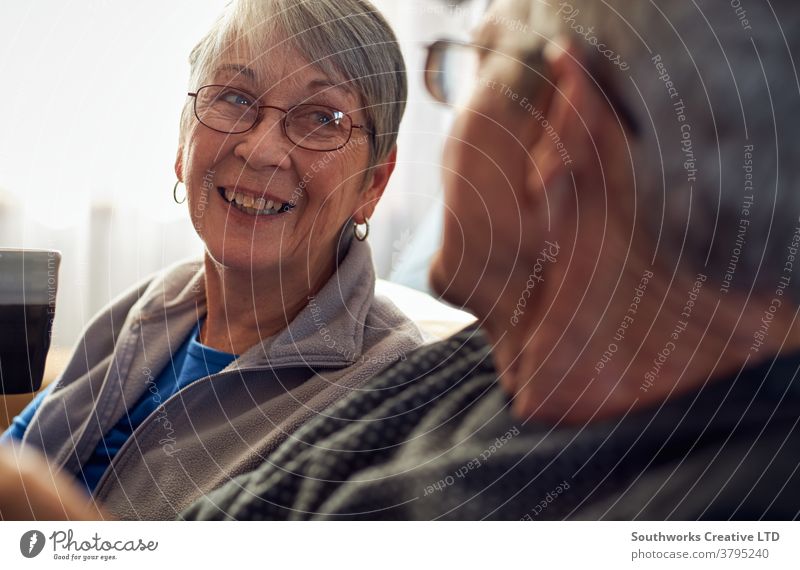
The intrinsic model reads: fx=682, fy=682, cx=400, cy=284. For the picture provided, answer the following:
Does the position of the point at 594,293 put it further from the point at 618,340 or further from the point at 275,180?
the point at 275,180

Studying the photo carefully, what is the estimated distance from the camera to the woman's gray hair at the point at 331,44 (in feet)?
1.47

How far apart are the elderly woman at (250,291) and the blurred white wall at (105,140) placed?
0.01 metres

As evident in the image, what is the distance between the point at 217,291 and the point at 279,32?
190mm

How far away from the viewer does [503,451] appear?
0.51 metres

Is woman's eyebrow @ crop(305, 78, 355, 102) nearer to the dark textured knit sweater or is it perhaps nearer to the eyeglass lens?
the eyeglass lens

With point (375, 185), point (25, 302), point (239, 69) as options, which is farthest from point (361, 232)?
point (25, 302)

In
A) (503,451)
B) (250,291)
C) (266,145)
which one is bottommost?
(503,451)

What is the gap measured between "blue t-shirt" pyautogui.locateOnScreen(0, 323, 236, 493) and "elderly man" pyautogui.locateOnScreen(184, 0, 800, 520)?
7cm

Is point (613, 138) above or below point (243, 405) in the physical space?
above

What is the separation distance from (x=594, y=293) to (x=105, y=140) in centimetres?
38

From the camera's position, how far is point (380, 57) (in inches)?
18.1

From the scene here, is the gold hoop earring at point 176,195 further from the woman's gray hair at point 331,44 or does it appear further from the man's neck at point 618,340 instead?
the man's neck at point 618,340

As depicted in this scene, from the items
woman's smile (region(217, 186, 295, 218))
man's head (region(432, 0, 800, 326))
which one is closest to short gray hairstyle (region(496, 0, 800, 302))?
man's head (region(432, 0, 800, 326))

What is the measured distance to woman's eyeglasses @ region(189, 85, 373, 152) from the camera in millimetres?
452
